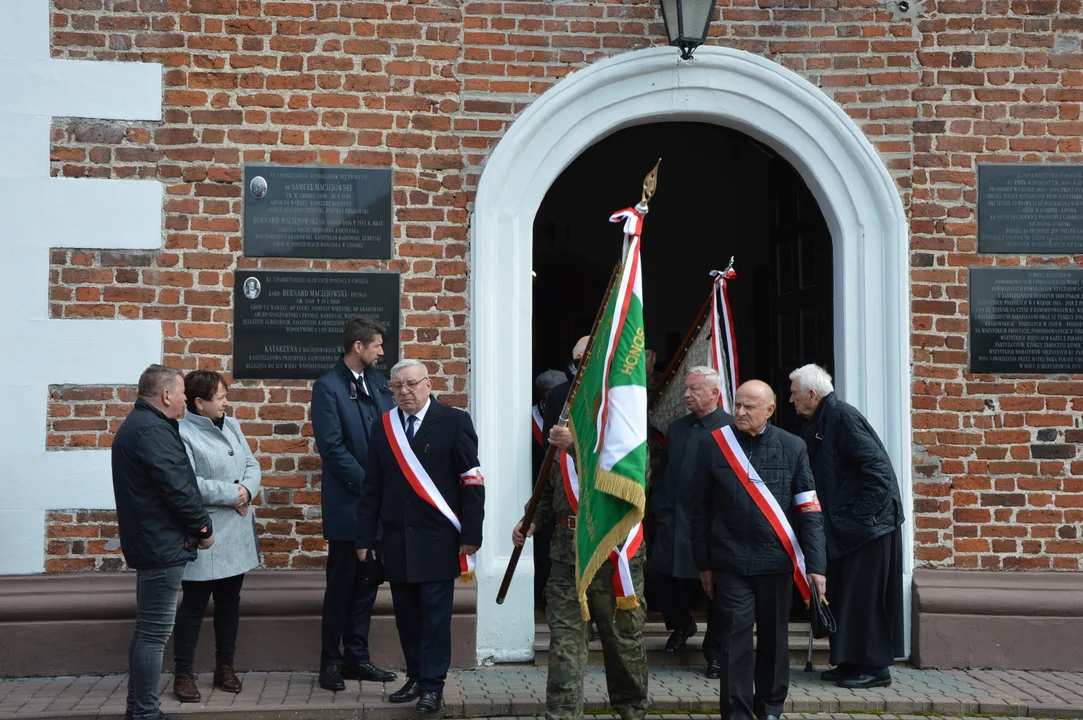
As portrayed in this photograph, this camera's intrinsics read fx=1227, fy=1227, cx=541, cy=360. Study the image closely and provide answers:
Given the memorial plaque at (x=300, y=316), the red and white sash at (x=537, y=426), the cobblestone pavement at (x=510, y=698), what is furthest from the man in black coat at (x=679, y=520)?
the memorial plaque at (x=300, y=316)

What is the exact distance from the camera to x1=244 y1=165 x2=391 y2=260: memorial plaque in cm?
663

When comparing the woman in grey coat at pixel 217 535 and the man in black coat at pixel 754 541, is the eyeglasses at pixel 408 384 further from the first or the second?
the man in black coat at pixel 754 541

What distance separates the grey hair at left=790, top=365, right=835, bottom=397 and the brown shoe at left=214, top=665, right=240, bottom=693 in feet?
10.4

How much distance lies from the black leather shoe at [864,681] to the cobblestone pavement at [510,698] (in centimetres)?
4

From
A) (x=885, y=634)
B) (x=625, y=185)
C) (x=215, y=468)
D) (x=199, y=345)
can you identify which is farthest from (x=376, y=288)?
(x=625, y=185)

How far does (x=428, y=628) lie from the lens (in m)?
5.62

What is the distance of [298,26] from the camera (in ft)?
22.0

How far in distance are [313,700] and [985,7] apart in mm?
5230

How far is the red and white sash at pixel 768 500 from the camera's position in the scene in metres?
5.37

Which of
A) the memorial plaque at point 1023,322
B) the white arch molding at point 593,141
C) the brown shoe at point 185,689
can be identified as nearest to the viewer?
the brown shoe at point 185,689

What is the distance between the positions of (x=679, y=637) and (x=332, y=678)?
193 centimetres

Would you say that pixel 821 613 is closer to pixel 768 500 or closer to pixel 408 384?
pixel 768 500

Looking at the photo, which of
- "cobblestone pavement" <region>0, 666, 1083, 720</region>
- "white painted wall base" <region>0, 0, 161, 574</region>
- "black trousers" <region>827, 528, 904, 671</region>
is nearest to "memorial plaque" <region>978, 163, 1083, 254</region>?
"black trousers" <region>827, 528, 904, 671</region>

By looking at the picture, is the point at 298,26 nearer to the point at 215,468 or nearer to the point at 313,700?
the point at 215,468
